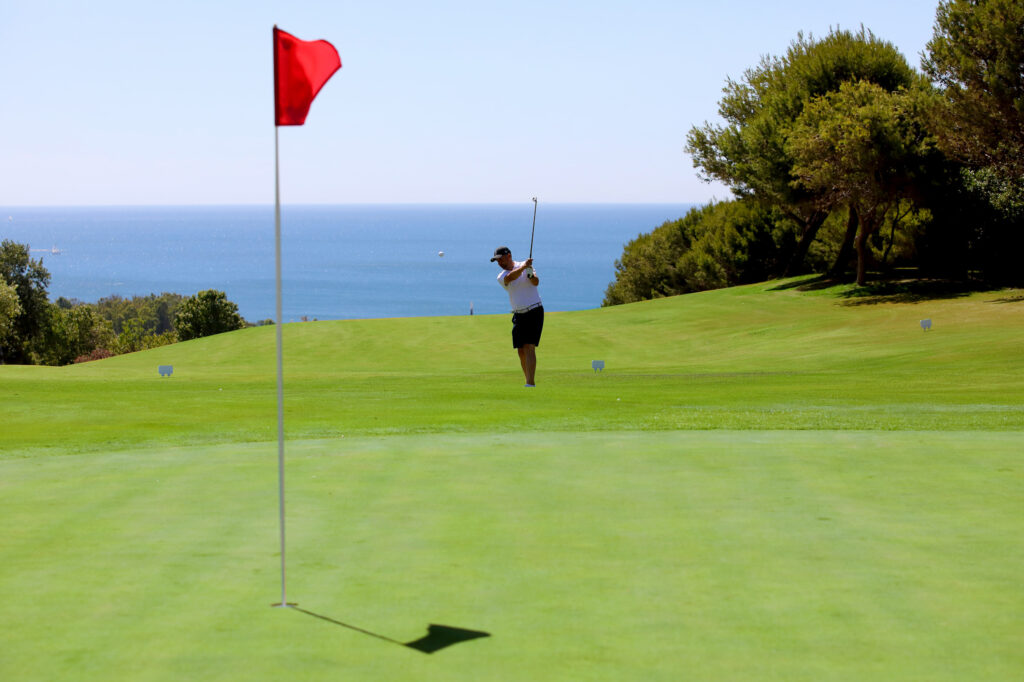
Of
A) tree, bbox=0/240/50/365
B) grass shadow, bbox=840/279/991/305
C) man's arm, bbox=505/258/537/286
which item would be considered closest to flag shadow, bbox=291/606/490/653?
man's arm, bbox=505/258/537/286

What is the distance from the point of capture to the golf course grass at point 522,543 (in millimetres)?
4012

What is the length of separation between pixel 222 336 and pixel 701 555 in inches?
1320

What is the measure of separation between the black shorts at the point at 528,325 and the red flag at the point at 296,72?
9408 mm

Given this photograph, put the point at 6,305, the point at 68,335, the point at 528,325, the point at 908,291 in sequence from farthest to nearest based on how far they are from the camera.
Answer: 1. the point at 68,335
2. the point at 6,305
3. the point at 908,291
4. the point at 528,325

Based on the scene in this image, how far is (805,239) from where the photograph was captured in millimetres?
57938

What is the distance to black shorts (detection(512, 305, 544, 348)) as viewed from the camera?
15.0m

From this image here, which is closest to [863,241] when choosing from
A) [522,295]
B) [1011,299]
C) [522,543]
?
[1011,299]

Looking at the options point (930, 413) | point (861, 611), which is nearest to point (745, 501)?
point (861, 611)

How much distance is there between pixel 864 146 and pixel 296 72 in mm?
37881

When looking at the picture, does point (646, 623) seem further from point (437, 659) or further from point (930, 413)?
point (930, 413)

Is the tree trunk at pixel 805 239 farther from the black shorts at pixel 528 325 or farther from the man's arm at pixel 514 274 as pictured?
the man's arm at pixel 514 274

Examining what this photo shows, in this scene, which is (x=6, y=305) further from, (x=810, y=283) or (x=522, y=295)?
(x=522, y=295)

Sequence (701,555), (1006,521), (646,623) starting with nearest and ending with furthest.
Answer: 1. (646,623)
2. (701,555)
3. (1006,521)

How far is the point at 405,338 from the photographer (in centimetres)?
3444
